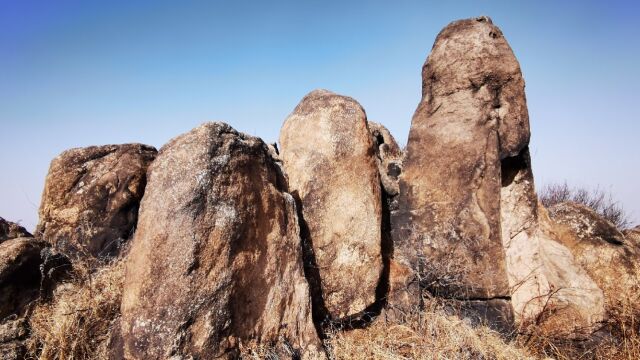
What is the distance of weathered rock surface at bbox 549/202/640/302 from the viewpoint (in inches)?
208

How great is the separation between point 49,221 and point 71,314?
1474mm

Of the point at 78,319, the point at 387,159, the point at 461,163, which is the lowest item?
the point at 78,319

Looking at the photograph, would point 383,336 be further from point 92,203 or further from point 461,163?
point 92,203

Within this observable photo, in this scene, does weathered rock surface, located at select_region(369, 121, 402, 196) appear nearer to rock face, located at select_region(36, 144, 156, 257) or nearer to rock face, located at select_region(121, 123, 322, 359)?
Answer: rock face, located at select_region(121, 123, 322, 359)

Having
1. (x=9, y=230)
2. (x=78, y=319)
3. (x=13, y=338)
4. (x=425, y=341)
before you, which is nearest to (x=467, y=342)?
(x=425, y=341)

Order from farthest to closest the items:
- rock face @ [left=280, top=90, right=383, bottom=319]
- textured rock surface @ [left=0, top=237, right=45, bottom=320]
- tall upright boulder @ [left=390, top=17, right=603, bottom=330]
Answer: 1. tall upright boulder @ [left=390, top=17, right=603, bottom=330]
2. rock face @ [left=280, top=90, right=383, bottom=319]
3. textured rock surface @ [left=0, top=237, right=45, bottom=320]

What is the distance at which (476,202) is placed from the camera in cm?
455

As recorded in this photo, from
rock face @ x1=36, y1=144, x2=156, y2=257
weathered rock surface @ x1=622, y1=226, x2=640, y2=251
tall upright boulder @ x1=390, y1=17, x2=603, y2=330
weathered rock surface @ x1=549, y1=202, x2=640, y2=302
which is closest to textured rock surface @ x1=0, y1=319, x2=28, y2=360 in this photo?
rock face @ x1=36, y1=144, x2=156, y2=257

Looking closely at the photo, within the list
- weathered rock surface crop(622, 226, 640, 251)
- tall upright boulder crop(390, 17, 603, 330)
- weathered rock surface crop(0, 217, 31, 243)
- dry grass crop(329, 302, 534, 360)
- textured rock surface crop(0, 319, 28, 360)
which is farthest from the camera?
weathered rock surface crop(622, 226, 640, 251)

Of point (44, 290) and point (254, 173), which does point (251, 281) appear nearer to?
point (254, 173)

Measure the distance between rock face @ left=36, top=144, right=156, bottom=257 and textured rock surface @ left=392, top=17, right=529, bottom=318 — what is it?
2.83 metres

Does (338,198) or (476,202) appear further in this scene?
(476,202)

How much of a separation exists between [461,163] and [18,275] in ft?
14.4

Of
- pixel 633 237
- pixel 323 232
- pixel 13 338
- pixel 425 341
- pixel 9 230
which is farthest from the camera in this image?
pixel 633 237
